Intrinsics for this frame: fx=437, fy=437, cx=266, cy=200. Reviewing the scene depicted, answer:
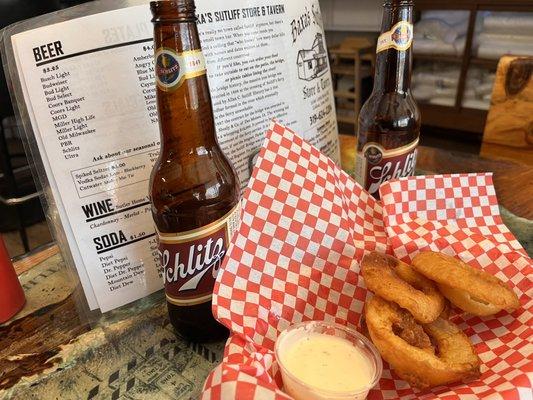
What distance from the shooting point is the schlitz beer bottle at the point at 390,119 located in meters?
0.76

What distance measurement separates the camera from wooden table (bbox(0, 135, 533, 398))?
520 millimetres

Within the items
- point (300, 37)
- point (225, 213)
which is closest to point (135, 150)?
point (225, 213)

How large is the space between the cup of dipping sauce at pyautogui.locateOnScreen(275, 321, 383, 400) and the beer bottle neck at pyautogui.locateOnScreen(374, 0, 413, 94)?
46cm

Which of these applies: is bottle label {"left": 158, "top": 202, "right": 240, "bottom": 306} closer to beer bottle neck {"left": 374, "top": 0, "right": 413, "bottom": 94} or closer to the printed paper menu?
the printed paper menu

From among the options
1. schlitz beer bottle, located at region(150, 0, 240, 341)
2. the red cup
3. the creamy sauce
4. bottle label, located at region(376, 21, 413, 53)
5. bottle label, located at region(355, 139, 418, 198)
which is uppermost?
bottle label, located at region(376, 21, 413, 53)

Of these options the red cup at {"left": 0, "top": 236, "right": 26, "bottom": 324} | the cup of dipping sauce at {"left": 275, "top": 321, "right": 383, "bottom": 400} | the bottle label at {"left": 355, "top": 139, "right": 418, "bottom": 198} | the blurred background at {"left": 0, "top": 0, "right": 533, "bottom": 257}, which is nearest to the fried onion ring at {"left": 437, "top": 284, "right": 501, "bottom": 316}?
the cup of dipping sauce at {"left": 275, "top": 321, "right": 383, "bottom": 400}

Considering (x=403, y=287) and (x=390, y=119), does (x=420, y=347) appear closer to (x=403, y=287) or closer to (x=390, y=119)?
(x=403, y=287)

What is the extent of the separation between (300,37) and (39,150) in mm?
506

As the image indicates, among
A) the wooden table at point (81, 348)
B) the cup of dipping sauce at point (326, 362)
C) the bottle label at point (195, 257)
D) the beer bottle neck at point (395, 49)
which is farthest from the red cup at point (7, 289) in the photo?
the beer bottle neck at point (395, 49)

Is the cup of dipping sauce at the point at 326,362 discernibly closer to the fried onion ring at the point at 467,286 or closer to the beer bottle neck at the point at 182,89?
the fried onion ring at the point at 467,286

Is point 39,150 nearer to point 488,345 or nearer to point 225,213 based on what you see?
point 225,213

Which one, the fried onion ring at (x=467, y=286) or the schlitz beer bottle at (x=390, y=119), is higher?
the schlitz beer bottle at (x=390, y=119)

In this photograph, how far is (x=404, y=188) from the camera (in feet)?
2.32

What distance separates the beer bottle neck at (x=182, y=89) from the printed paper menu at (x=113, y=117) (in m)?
0.09
